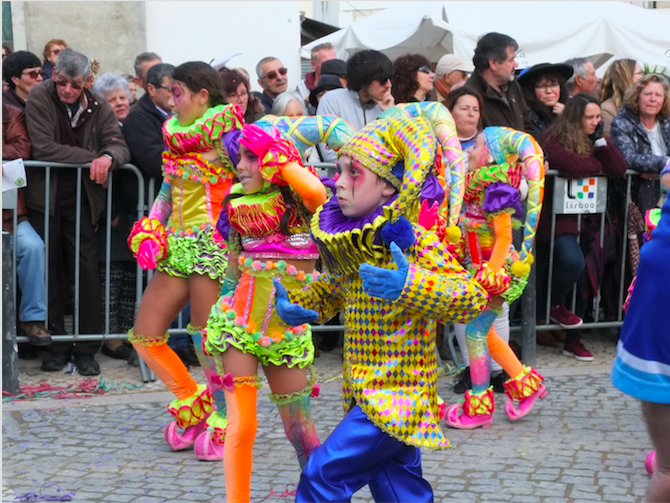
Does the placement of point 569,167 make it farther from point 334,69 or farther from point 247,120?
point 334,69

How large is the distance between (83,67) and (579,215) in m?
3.95

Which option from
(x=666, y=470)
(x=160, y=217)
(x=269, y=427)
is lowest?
(x=269, y=427)

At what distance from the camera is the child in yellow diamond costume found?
308 centimetres

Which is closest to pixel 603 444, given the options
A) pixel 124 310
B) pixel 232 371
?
pixel 232 371

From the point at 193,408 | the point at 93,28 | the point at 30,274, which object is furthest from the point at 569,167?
the point at 93,28

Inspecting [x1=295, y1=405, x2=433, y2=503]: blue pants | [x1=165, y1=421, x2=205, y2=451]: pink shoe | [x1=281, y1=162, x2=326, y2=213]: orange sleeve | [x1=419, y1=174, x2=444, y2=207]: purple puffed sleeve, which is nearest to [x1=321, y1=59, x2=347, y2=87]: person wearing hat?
[x1=165, y1=421, x2=205, y2=451]: pink shoe

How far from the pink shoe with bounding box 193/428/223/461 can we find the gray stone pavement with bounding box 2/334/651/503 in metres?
0.06

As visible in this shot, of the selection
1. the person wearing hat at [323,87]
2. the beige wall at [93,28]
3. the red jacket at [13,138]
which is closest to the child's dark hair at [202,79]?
the red jacket at [13,138]

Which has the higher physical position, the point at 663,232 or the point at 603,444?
the point at 663,232

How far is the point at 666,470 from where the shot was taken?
9.97 ft

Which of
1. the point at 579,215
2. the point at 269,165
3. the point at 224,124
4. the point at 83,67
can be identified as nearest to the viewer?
the point at 269,165

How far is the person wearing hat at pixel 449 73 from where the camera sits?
25.0ft

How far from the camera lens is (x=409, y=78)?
7.21 m

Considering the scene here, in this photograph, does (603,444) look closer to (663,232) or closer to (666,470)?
(666,470)
